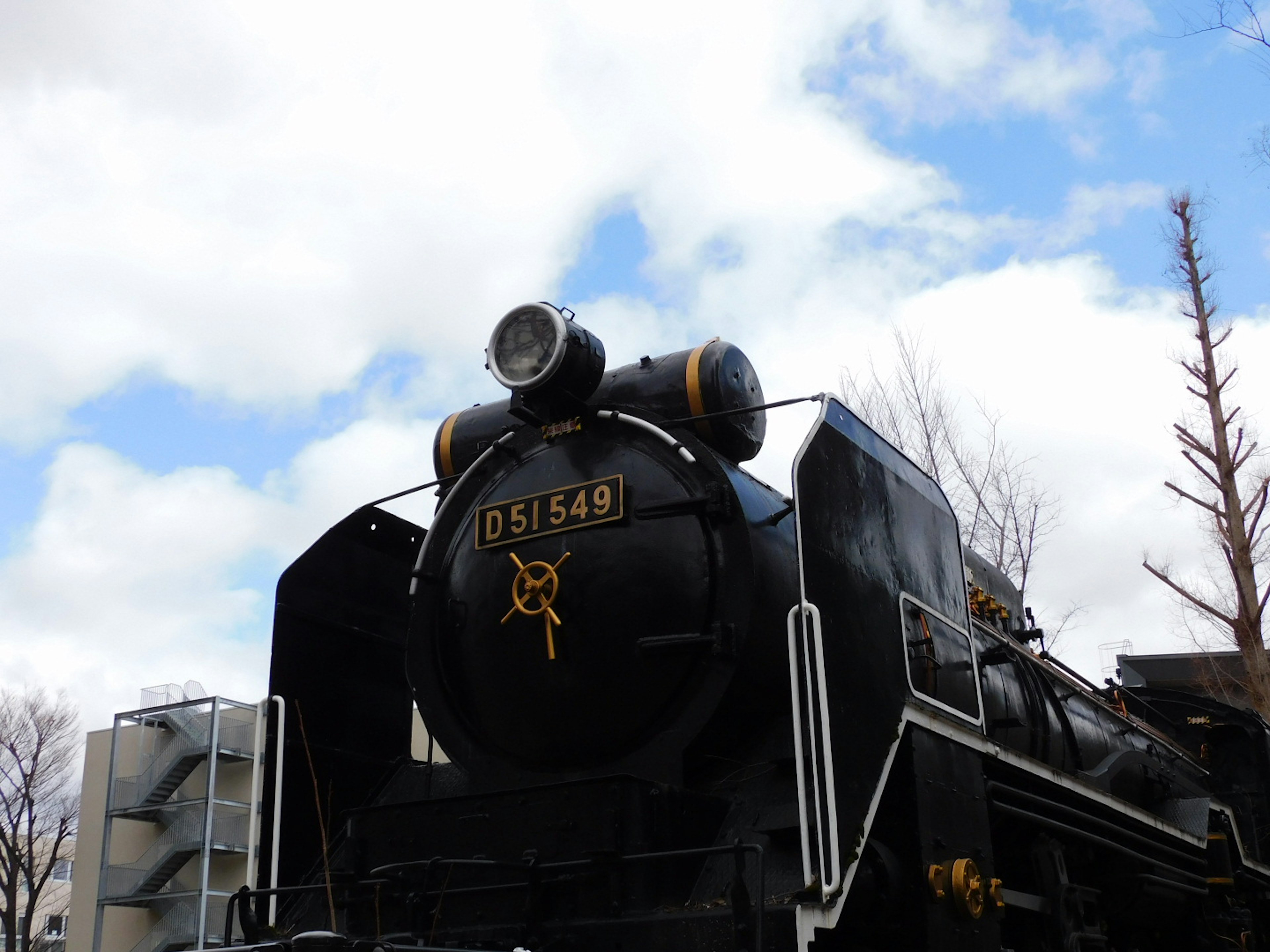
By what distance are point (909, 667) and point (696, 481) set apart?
1027 mm

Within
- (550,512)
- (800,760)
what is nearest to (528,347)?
(550,512)

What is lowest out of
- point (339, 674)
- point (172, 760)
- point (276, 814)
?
point (276, 814)

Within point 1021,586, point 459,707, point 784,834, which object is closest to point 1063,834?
point 784,834

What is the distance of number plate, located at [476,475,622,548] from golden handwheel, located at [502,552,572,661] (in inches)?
5.5

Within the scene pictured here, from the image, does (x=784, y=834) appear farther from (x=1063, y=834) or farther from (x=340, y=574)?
(x=340, y=574)

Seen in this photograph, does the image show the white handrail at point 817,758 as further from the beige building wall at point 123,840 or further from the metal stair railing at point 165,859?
the metal stair railing at point 165,859

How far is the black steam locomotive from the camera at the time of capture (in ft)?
11.4

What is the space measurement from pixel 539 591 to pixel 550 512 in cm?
34

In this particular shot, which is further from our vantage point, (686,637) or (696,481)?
(696,481)

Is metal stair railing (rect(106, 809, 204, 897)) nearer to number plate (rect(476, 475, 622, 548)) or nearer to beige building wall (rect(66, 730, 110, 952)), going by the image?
beige building wall (rect(66, 730, 110, 952))

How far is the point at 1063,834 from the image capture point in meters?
5.22

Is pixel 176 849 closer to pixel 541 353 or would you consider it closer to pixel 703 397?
pixel 541 353

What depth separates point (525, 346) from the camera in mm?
4672

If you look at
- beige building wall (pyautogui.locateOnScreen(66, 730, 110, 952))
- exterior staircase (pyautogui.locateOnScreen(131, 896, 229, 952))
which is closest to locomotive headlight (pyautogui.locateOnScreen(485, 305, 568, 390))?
exterior staircase (pyautogui.locateOnScreen(131, 896, 229, 952))
